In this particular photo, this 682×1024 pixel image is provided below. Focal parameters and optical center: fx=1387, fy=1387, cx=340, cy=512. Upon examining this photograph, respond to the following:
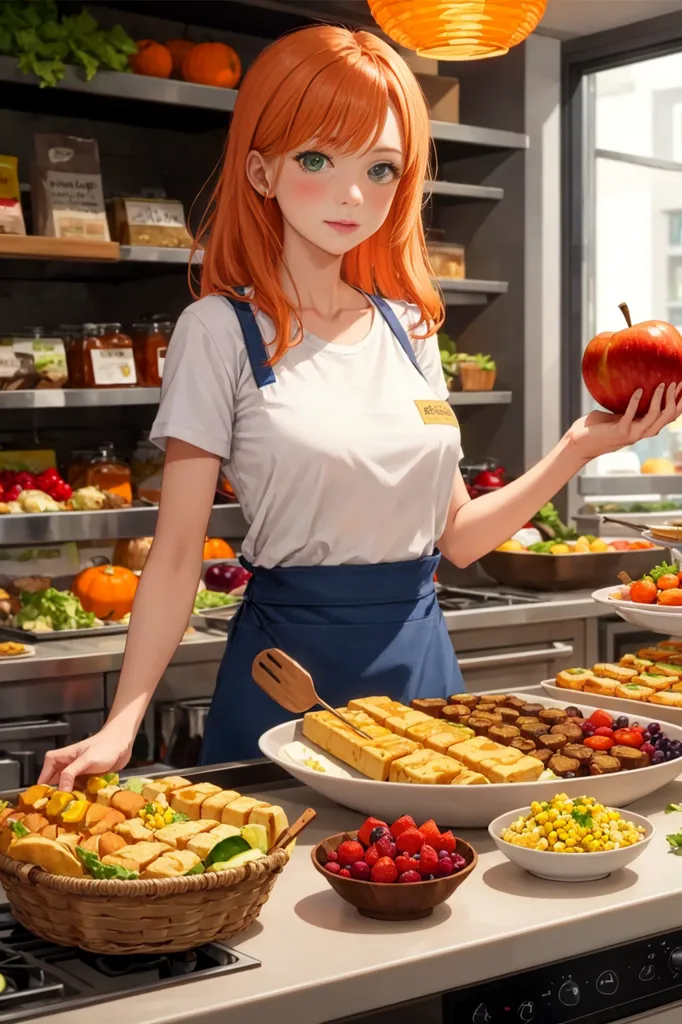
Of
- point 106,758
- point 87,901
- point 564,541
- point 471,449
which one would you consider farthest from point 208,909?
point 471,449

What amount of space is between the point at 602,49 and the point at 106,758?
3810mm

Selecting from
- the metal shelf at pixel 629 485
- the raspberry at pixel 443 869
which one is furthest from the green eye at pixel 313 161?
the metal shelf at pixel 629 485

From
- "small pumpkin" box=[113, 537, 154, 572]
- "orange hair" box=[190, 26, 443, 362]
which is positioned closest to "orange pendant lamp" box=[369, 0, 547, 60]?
"orange hair" box=[190, 26, 443, 362]

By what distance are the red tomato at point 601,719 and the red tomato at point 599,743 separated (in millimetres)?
65

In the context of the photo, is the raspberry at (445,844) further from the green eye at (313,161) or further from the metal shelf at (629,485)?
the metal shelf at (629,485)

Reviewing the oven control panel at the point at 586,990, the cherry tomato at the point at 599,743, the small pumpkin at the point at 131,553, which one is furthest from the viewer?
the small pumpkin at the point at 131,553

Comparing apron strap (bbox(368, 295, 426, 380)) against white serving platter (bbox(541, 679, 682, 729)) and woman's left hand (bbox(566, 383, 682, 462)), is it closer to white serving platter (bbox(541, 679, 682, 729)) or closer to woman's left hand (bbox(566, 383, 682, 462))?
woman's left hand (bbox(566, 383, 682, 462))

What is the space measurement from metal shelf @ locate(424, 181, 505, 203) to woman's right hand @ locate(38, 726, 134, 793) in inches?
120

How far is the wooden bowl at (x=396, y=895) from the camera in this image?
4.10 feet

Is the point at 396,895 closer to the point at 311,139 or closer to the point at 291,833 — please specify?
the point at 291,833

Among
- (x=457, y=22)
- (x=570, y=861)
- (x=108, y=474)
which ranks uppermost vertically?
Result: (x=457, y=22)

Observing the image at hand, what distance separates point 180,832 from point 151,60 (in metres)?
2.84

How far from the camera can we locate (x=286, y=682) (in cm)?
169

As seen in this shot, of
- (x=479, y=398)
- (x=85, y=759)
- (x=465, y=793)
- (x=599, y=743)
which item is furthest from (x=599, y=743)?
(x=479, y=398)
